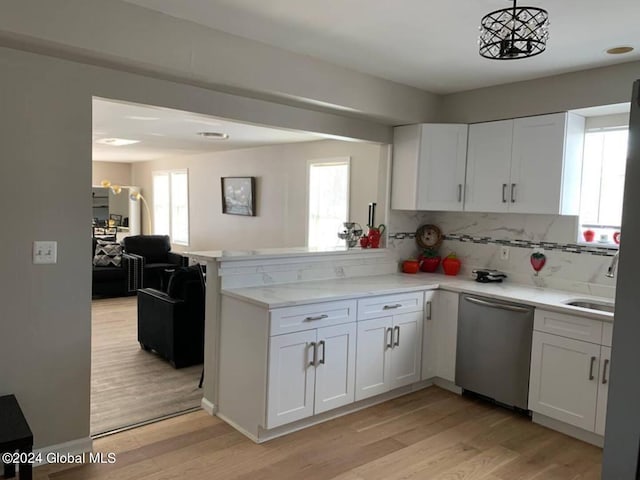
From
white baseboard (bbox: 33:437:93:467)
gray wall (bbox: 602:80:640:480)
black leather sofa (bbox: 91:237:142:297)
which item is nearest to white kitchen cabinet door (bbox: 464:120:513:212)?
gray wall (bbox: 602:80:640:480)

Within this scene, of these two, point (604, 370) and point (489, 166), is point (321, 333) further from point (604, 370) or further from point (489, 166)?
point (489, 166)

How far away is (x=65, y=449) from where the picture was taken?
108 inches

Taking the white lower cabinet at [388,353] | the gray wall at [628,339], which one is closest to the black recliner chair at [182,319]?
the white lower cabinet at [388,353]

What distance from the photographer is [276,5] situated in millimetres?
2543

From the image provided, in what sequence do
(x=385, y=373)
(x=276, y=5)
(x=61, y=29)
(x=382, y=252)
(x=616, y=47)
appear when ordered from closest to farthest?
(x=61, y=29) < (x=276, y=5) < (x=616, y=47) < (x=385, y=373) < (x=382, y=252)

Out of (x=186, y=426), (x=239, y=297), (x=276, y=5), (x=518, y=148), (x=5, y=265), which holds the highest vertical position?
(x=276, y=5)

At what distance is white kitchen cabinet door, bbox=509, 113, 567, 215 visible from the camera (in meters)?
3.61

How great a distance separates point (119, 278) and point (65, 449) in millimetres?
4899

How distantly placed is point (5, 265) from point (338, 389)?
6.81 ft

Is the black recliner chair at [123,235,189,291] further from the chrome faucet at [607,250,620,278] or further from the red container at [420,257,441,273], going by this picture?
the chrome faucet at [607,250,620,278]

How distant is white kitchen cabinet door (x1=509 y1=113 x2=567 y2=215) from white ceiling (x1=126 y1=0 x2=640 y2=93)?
0.37m

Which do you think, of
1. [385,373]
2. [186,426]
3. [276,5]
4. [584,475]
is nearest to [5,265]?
[186,426]

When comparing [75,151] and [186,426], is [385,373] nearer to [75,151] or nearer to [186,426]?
[186,426]

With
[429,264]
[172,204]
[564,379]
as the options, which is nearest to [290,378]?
[564,379]
